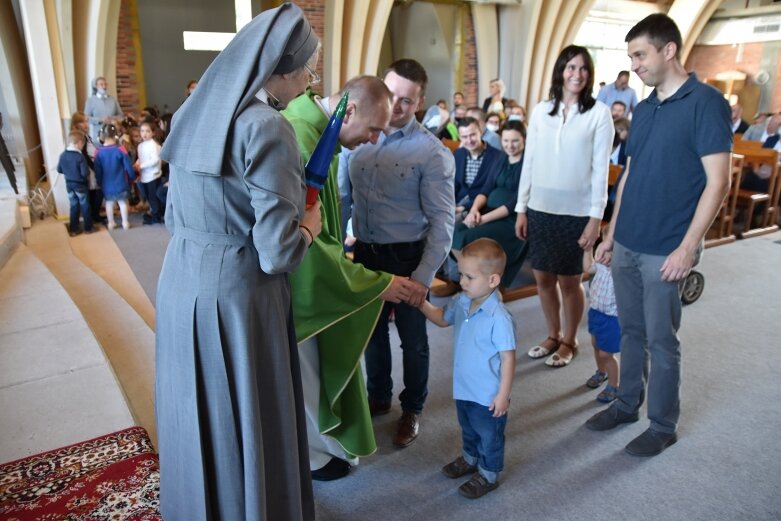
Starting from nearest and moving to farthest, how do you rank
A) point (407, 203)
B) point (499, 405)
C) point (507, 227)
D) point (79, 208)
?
point (499, 405), point (407, 203), point (507, 227), point (79, 208)

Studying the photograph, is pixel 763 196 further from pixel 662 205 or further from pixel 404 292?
pixel 404 292

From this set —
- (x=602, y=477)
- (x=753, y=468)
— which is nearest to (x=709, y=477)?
Answer: (x=753, y=468)

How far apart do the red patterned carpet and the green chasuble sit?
72cm

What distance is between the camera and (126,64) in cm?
1052

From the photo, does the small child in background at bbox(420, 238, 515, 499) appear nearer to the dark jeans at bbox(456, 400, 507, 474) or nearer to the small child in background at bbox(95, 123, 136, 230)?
the dark jeans at bbox(456, 400, 507, 474)

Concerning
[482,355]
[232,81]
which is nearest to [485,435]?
[482,355]

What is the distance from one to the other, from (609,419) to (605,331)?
0.48 meters

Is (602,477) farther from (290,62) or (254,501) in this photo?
(290,62)

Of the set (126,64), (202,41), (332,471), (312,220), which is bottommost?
(332,471)

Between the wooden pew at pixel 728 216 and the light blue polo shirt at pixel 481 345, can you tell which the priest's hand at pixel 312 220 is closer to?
the light blue polo shirt at pixel 481 345

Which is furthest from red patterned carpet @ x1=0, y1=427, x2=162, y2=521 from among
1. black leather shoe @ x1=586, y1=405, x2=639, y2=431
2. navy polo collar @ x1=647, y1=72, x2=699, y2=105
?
navy polo collar @ x1=647, y1=72, x2=699, y2=105

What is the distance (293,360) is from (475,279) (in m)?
0.78

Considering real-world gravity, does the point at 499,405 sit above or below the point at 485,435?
above

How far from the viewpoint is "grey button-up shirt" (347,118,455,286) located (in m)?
2.55
